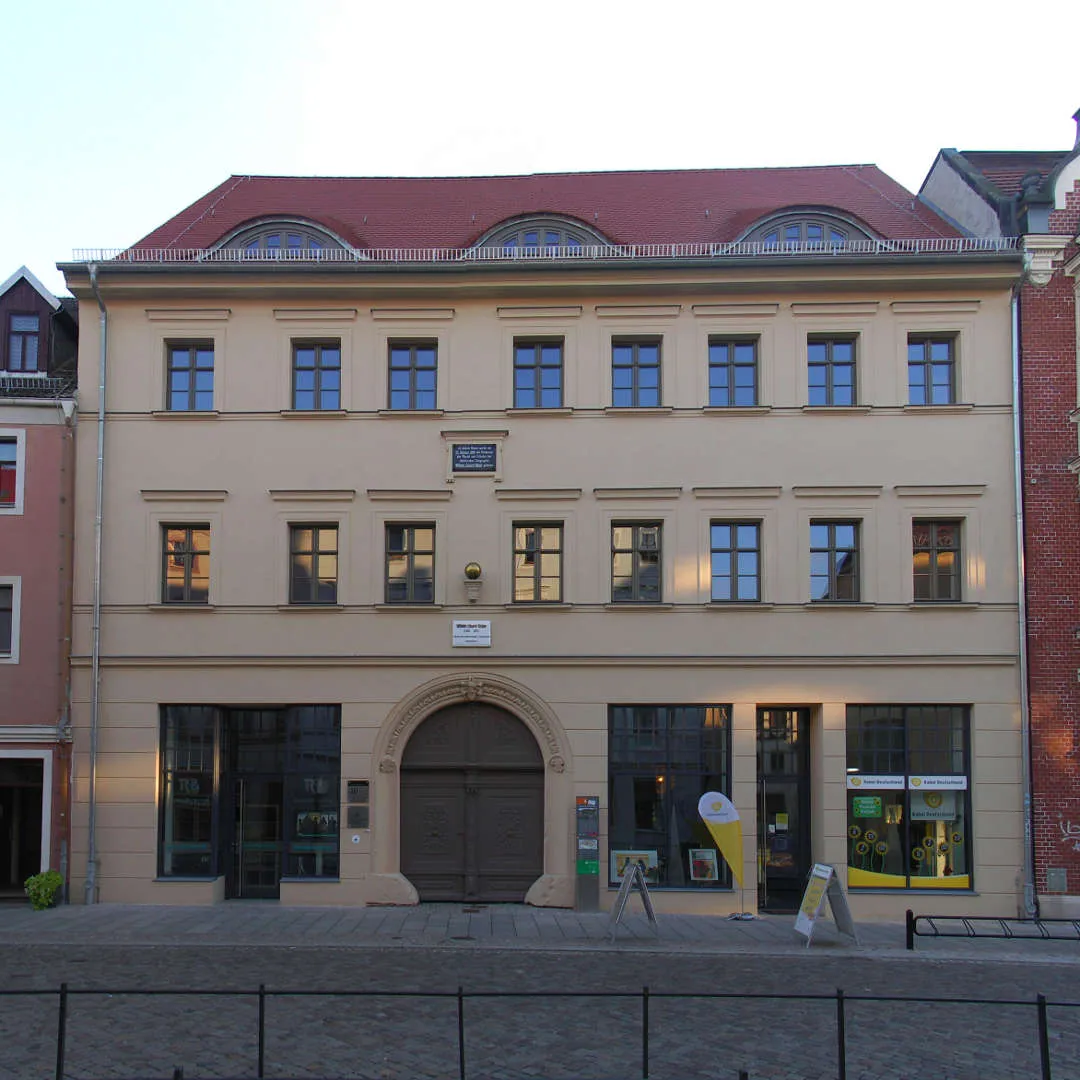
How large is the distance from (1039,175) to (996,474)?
5618mm

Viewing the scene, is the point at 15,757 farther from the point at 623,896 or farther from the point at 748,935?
the point at 748,935

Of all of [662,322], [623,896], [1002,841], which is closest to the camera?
[623,896]

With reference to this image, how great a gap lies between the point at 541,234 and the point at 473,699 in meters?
8.92

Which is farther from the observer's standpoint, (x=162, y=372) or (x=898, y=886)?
(x=162, y=372)

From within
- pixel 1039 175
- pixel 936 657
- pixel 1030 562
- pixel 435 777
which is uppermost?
pixel 1039 175

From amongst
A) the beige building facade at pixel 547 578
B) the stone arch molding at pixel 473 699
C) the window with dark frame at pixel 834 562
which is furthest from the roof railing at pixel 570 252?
the stone arch molding at pixel 473 699

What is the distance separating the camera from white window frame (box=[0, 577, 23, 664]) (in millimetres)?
20219

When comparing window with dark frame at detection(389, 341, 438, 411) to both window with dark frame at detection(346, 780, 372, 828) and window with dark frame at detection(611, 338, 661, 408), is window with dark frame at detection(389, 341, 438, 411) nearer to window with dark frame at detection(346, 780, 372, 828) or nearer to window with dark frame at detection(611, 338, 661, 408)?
window with dark frame at detection(611, 338, 661, 408)

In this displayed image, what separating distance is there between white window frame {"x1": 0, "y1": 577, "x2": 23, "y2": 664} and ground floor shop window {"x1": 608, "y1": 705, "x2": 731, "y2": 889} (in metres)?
10.5

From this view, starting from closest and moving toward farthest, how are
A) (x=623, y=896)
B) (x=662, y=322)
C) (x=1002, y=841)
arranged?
1. (x=623, y=896)
2. (x=1002, y=841)
3. (x=662, y=322)

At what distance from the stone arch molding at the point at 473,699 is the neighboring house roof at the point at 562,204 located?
334 inches

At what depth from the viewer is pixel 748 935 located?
17.9m

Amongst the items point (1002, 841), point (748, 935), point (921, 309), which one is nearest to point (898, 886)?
point (1002, 841)

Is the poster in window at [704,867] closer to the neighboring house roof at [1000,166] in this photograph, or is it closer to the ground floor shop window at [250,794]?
the ground floor shop window at [250,794]
